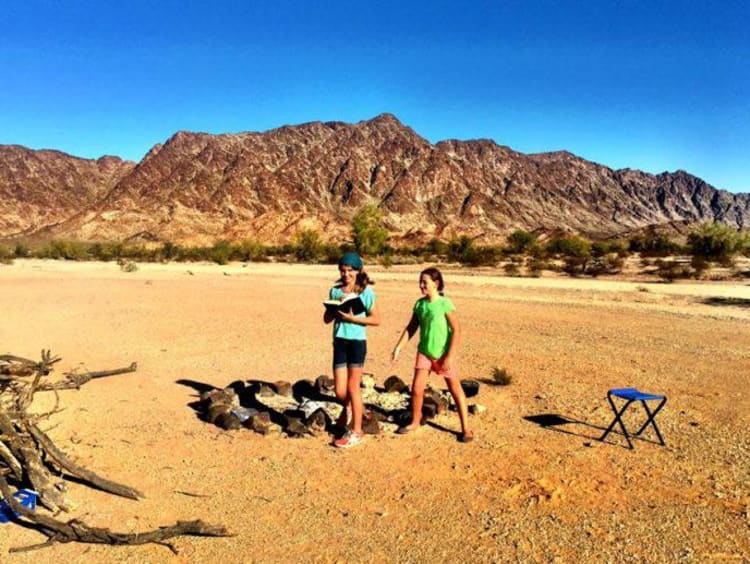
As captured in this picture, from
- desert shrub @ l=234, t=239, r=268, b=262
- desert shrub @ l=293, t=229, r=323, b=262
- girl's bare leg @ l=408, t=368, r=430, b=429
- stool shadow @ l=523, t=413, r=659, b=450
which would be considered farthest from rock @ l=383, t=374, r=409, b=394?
desert shrub @ l=234, t=239, r=268, b=262

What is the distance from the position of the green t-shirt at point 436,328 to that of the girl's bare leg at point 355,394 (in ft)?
2.58

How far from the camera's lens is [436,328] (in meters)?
5.81

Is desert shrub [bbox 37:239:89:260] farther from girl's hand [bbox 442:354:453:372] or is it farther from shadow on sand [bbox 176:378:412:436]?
girl's hand [bbox 442:354:453:372]

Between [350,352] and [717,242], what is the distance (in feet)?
152

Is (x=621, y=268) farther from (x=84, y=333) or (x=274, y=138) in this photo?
(x=274, y=138)

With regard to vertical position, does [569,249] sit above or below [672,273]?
above

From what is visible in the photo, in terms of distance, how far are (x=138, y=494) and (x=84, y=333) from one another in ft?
31.1

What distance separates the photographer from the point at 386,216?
368 feet

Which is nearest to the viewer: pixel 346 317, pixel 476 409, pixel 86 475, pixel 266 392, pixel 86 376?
pixel 86 475

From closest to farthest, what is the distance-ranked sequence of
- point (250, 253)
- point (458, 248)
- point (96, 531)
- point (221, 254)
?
point (96, 531)
point (221, 254)
point (458, 248)
point (250, 253)

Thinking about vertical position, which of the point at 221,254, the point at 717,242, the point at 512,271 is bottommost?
the point at 512,271

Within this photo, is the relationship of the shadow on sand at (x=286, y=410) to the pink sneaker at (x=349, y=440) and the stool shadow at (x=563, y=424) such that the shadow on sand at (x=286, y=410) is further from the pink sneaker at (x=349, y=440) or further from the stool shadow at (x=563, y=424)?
the stool shadow at (x=563, y=424)

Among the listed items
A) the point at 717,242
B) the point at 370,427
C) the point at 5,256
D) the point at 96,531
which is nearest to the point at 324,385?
the point at 370,427

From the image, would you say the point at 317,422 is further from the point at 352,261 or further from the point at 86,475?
the point at 86,475
